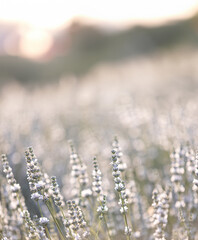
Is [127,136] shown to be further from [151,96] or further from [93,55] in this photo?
[93,55]

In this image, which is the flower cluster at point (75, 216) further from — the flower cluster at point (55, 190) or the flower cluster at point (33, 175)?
the flower cluster at point (33, 175)

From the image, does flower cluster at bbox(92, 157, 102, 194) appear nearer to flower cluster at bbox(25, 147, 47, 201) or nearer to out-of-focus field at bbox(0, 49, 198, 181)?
flower cluster at bbox(25, 147, 47, 201)

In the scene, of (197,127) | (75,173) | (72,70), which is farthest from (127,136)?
(72,70)

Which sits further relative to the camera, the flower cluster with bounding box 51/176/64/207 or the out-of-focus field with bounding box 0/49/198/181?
the out-of-focus field with bounding box 0/49/198/181

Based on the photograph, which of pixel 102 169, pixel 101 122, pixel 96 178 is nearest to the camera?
pixel 96 178

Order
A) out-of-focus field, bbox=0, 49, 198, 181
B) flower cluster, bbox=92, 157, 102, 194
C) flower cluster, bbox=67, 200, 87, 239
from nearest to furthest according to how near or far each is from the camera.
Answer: flower cluster, bbox=67, 200, 87, 239 → flower cluster, bbox=92, 157, 102, 194 → out-of-focus field, bbox=0, 49, 198, 181

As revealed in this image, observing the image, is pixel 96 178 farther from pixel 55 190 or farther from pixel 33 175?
pixel 33 175

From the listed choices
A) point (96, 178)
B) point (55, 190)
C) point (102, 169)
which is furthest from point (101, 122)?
point (55, 190)

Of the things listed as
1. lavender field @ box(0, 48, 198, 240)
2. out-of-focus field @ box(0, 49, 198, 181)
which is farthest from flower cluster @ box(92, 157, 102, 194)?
out-of-focus field @ box(0, 49, 198, 181)

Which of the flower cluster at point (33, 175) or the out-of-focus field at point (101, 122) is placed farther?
the out-of-focus field at point (101, 122)

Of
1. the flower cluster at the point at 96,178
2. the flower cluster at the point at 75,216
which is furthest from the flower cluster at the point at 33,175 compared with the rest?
the flower cluster at the point at 96,178

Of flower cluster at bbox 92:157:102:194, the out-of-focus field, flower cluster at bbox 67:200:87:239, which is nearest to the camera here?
flower cluster at bbox 67:200:87:239

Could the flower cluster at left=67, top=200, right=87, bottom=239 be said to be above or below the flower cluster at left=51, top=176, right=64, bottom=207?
below
